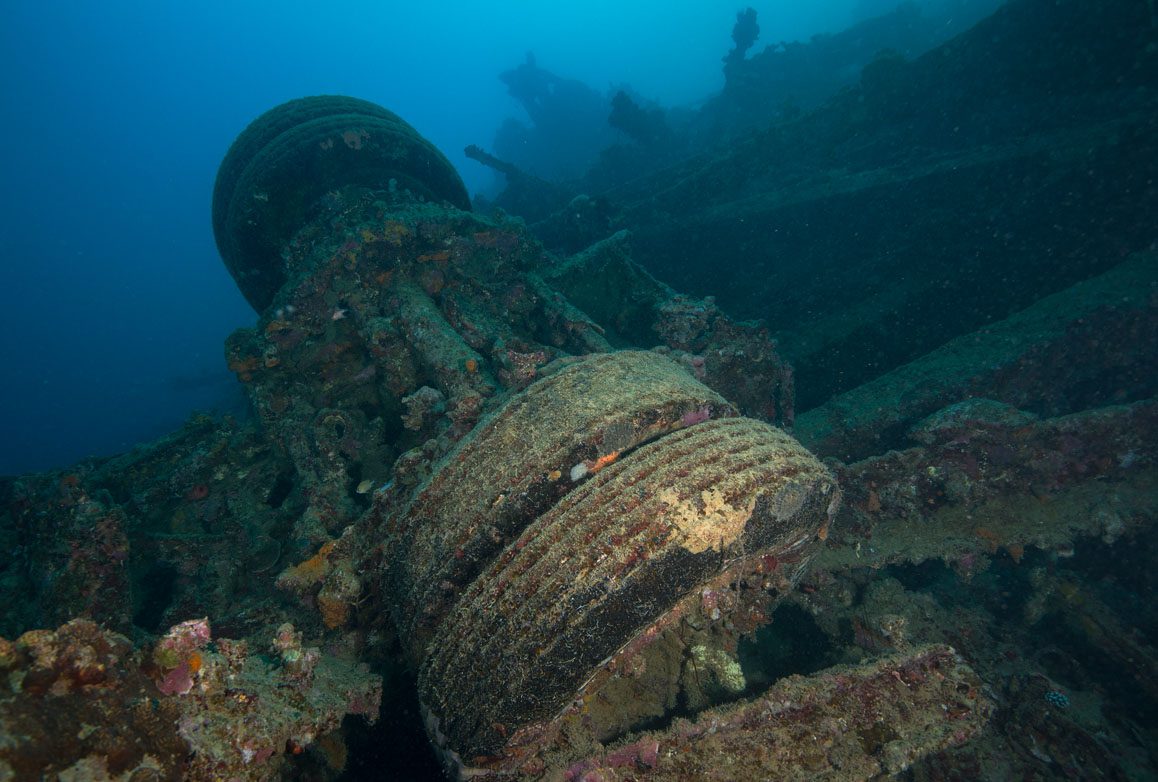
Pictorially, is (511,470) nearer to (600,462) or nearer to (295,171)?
(600,462)

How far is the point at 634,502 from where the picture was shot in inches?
92.0

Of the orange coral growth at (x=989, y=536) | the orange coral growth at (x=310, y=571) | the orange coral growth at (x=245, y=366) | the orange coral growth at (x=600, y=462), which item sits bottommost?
the orange coral growth at (x=989, y=536)

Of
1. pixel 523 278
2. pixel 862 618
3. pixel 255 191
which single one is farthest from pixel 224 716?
pixel 255 191

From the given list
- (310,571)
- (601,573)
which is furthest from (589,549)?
(310,571)

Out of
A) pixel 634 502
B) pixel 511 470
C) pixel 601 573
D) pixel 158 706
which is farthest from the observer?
pixel 511 470

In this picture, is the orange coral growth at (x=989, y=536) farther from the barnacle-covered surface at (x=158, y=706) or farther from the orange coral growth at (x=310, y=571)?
the orange coral growth at (x=310, y=571)

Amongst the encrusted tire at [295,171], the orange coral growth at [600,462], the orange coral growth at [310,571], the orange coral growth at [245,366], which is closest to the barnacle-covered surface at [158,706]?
the orange coral growth at [310,571]

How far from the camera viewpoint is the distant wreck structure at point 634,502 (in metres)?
2.23

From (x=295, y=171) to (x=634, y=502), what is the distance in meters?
6.29

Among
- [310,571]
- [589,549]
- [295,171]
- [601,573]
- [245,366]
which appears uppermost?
[295,171]

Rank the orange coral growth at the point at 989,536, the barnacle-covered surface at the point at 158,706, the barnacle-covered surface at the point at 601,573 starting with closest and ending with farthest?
the barnacle-covered surface at the point at 158,706 → the barnacle-covered surface at the point at 601,573 → the orange coral growth at the point at 989,536

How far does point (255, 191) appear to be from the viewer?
6156 millimetres

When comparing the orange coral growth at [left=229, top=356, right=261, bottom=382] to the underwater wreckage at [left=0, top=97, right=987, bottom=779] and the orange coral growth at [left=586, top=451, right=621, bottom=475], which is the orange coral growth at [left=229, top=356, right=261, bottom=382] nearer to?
the underwater wreckage at [left=0, top=97, right=987, bottom=779]

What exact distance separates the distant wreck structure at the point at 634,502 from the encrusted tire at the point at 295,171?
2.0 inches
